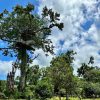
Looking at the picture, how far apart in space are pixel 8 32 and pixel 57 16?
35.1 ft

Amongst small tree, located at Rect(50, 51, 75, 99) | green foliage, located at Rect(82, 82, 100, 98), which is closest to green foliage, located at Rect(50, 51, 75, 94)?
small tree, located at Rect(50, 51, 75, 99)

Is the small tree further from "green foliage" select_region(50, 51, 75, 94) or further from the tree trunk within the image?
the tree trunk

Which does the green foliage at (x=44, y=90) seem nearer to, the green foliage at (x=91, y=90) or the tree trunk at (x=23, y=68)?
the tree trunk at (x=23, y=68)

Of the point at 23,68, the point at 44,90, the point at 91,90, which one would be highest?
the point at 23,68

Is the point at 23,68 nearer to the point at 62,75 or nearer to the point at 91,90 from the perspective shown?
the point at 62,75

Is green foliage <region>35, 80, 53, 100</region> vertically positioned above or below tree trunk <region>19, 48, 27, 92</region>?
below

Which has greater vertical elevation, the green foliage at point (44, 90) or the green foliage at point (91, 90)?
the green foliage at point (91, 90)

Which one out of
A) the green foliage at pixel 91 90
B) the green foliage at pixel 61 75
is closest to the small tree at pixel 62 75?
the green foliage at pixel 61 75

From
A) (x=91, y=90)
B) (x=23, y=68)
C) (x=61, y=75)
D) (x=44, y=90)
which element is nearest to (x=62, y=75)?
(x=61, y=75)

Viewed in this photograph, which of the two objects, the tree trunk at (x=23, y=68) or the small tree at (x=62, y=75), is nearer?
the small tree at (x=62, y=75)

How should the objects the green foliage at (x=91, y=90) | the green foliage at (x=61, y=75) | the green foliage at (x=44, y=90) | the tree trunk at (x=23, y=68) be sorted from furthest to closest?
the green foliage at (x=91, y=90) < the tree trunk at (x=23, y=68) < the green foliage at (x=44, y=90) < the green foliage at (x=61, y=75)

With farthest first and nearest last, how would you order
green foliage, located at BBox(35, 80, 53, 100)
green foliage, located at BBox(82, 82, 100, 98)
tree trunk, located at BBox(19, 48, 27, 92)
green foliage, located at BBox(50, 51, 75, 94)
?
green foliage, located at BBox(82, 82, 100, 98), tree trunk, located at BBox(19, 48, 27, 92), green foliage, located at BBox(35, 80, 53, 100), green foliage, located at BBox(50, 51, 75, 94)

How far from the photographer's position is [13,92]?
171 ft

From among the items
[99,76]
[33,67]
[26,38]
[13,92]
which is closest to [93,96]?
[33,67]
